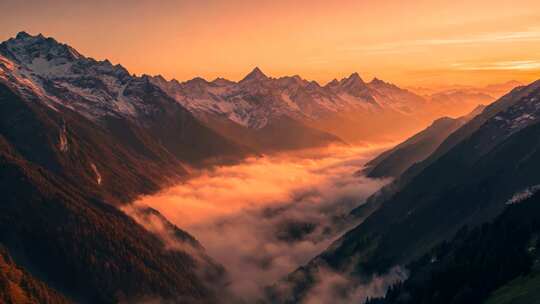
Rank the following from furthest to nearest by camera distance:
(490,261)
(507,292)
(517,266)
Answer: (490,261), (517,266), (507,292)

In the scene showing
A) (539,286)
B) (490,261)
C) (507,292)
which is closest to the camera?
(539,286)

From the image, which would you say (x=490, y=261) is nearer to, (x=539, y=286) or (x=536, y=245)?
(x=536, y=245)

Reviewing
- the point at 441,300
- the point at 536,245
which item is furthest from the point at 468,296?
the point at 536,245

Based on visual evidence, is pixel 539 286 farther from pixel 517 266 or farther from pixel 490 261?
pixel 490 261

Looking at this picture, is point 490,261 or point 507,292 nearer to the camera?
point 507,292

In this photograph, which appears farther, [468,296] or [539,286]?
[468,296]

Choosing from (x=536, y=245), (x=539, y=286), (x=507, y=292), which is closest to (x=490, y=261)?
(x=536, y=245)

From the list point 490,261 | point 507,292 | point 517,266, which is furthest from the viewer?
point 490,261

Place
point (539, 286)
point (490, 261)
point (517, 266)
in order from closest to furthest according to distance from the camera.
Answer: point (539, 286), point (517, 266), point (490, 261)
